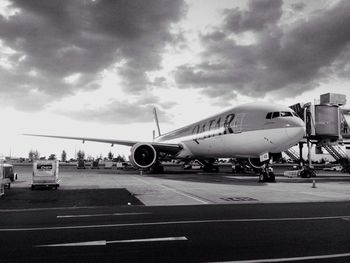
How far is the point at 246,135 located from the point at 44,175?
1190cm

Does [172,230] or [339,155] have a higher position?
[339,155]

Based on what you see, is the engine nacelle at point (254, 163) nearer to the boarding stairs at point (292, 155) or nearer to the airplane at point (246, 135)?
the airplane at point (246, 135)

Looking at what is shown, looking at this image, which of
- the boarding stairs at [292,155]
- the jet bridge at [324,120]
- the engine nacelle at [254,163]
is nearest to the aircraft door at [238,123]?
the engine nacelle at [254,163]

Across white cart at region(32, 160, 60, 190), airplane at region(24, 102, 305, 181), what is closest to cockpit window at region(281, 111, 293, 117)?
airplane at region(24, 102, 305, 181)

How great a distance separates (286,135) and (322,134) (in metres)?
13.7

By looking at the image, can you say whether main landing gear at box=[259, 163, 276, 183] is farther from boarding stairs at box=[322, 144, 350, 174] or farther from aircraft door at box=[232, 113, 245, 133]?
boarding stairs at box=[322, 144, 350, 174]

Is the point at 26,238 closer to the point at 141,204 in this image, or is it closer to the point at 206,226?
the point at 206,226

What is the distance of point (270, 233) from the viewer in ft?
23.4

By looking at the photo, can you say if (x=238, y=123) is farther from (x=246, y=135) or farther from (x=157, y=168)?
(x=157, y=168)

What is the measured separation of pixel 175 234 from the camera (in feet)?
23.1

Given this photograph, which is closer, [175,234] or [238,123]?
[175,234]

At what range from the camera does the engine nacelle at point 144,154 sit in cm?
2956

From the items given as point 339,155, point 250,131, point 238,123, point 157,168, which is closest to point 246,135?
point 250,131

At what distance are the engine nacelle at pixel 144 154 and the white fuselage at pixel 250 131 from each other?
4210 mm
